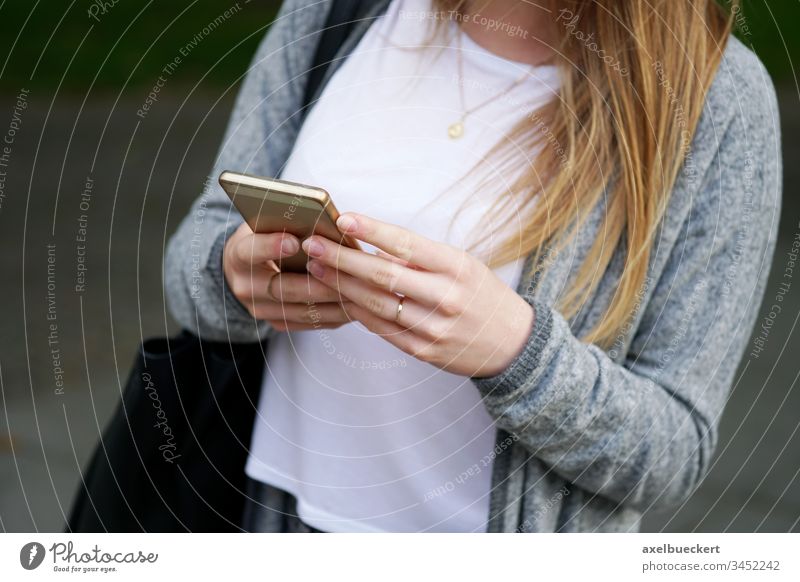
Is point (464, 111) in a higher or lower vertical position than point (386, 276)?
higher

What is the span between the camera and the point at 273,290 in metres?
0.71

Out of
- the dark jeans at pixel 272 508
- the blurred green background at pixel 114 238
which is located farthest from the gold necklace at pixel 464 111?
the dark jeans at pixel 272 508

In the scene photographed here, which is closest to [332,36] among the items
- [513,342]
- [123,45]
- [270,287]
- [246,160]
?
[246,160]

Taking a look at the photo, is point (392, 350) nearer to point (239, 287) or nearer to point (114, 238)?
point (239, 287)

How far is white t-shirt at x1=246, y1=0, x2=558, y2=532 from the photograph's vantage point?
0.72 m

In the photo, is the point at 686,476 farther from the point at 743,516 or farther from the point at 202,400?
the point at 743,516

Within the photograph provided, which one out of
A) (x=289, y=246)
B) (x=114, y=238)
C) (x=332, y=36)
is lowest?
(x=114, y=238)

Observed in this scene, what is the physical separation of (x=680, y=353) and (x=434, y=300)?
0.74ft

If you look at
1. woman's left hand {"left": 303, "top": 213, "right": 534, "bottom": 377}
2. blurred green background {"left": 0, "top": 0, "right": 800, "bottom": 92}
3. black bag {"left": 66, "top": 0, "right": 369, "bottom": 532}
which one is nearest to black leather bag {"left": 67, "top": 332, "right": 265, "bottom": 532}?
black bag {"left": 66, "top": 0, "right": 369, "bottom": 532}

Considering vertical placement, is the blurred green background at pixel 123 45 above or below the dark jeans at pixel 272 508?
above

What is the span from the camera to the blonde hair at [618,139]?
0.69 meters

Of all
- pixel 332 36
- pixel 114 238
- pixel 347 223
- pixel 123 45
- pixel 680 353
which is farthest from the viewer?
pixel 123 45

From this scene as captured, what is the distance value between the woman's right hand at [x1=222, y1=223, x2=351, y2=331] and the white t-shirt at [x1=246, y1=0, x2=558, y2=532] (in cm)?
6

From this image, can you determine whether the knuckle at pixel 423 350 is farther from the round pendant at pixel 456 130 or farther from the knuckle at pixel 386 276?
the round pendant at pixel 456 130
